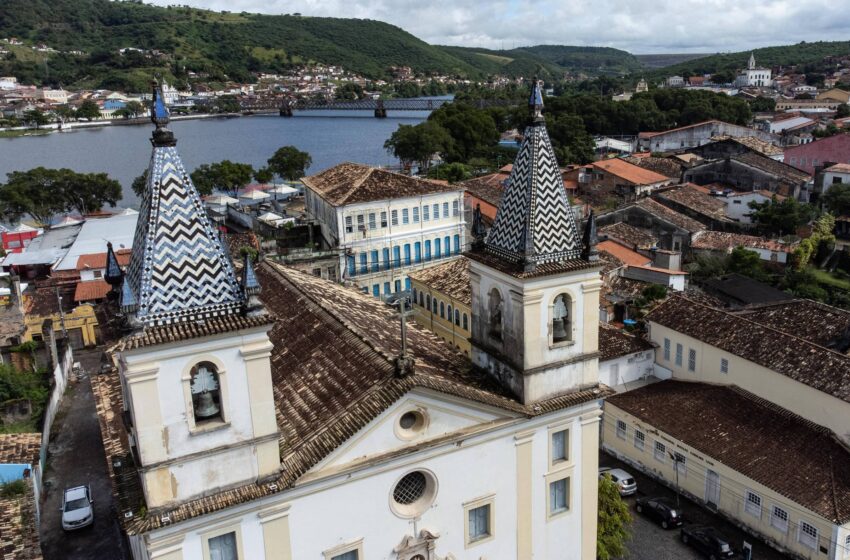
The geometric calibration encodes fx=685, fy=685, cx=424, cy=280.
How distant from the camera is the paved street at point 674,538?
22.3 m

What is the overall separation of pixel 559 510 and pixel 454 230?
101 feet

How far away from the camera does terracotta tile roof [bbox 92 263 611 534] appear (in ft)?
44.3

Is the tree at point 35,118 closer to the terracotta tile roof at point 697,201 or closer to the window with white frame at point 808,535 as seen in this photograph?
the terracotta tile roof at point 697,201

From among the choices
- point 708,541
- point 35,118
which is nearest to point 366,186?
point 708,541

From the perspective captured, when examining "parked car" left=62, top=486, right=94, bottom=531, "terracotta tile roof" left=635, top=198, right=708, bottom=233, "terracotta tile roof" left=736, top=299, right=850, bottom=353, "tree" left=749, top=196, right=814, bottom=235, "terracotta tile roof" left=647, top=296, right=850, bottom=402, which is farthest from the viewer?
"tree" left=749, top=196, right=814, bottom=235

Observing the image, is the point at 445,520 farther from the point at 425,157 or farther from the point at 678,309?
the point at 425,157

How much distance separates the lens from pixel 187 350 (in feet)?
41.3

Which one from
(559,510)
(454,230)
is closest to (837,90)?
(454,230)

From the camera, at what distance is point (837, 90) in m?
129

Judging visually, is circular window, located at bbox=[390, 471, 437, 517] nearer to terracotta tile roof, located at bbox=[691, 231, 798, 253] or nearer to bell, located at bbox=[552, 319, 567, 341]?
bell, located at bbox=[552, 319, 567, 341]

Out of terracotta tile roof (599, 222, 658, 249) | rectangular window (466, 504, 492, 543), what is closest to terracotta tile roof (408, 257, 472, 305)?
rectangular window (466, 504, 492, 543)

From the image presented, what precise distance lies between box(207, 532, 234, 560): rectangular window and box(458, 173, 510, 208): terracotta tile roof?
4538 centimetres

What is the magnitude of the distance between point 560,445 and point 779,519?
9.84 meters

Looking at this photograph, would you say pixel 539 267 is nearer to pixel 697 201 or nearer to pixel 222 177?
pixel 697 201
